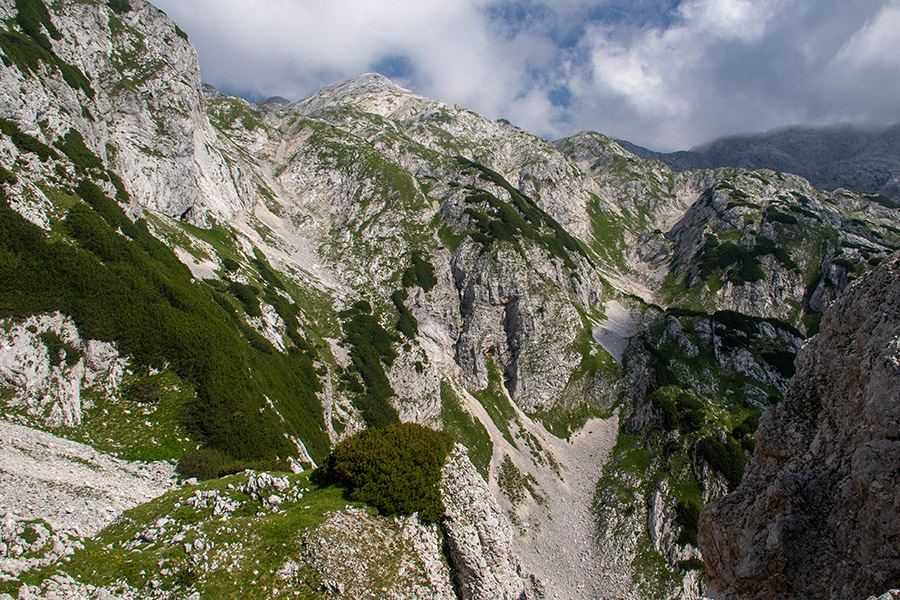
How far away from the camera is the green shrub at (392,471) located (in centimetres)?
1634

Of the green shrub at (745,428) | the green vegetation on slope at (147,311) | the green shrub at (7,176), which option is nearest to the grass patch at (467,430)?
the green vegetation on slope at (147,311)

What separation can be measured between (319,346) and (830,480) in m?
59.6

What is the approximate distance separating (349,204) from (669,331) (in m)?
84.2

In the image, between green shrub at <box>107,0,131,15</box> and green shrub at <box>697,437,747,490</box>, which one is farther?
green shrub at <box>107,0,131,15</box>

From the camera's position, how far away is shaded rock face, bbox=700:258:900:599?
316 inches

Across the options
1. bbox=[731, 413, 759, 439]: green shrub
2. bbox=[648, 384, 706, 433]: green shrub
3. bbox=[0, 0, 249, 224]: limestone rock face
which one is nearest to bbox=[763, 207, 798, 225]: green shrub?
bbox=[648, 384, 706, 433]: green shrub

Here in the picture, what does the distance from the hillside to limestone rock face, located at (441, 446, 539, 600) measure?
0.42 ft

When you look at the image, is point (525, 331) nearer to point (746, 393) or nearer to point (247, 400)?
point (746, 393)

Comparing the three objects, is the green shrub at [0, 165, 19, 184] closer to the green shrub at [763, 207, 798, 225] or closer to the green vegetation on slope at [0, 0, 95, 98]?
the green vegetation on slope at [0, 0, 95, 98]

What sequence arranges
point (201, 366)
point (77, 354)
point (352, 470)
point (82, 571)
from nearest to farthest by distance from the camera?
point (82, 571) < point (352, 470) < point (77, 354) < point (201, 366)

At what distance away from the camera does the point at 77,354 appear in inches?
1049

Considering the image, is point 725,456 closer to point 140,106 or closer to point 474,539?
point 474,539

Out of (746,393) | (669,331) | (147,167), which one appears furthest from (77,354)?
(669,331)

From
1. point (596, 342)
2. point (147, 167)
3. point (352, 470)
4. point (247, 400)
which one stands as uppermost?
point (147, 167)
